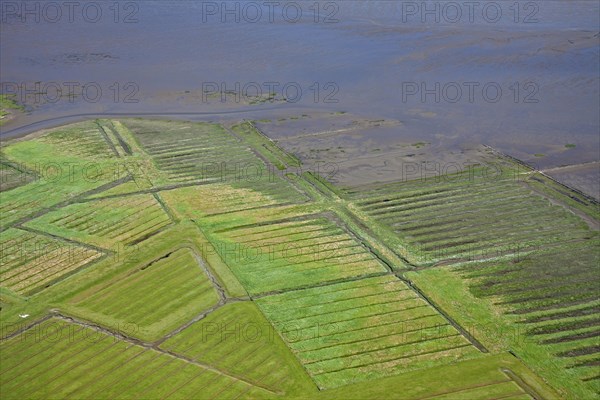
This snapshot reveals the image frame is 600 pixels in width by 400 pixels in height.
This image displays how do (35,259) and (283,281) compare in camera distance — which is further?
(35,259)

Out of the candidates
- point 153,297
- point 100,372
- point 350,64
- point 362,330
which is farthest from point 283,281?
point 350,64

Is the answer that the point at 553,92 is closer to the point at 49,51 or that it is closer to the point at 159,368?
the point at 159,368

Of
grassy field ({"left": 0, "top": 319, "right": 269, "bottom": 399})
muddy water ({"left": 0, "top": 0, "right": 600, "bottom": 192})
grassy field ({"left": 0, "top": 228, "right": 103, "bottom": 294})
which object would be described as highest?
muddy water ({"left": 0, "top": 0, "right": 600, "bottom": 192})

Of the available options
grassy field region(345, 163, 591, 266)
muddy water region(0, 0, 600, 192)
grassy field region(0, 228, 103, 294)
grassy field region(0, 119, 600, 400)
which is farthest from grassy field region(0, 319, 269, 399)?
muddy water region(0, 0, 600, 192)

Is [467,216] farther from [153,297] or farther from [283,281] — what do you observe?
[153,297]

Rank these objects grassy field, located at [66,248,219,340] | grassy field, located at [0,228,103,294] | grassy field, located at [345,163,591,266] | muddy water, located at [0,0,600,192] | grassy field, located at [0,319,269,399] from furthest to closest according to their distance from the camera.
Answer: muddy water, located at [0,0,600,192] < grassy field, located at [345,163,591,266] < grassy field, located at [0,228,103,294] < grassy field, located at [66,248,219,340] < grassy field, located at [0,319,269,399]

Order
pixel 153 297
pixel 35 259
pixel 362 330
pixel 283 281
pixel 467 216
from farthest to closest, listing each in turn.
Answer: pixel 467 216
pixel 35 259
pixel 283 281
pixel 153 297
pixel 362 330

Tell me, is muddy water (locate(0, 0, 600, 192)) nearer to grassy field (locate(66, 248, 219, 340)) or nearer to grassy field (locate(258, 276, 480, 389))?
grassy field (locate(258, 276, 480, 389))
